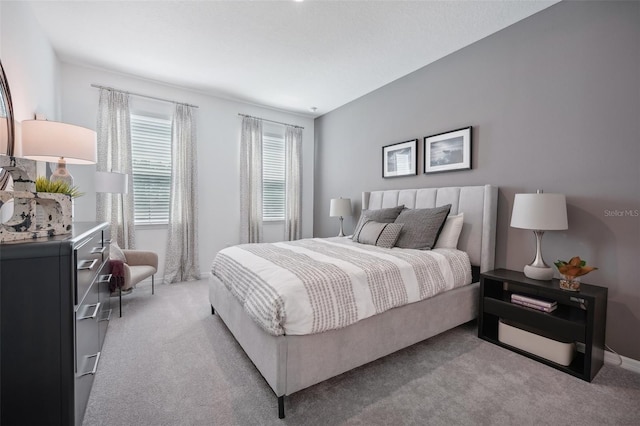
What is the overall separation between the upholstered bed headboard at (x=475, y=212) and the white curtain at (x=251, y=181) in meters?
2.68

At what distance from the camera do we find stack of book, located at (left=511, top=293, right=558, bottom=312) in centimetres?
211

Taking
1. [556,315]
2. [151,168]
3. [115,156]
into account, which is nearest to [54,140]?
[115,156]

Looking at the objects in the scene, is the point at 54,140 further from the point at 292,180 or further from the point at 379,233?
the point at 292,180

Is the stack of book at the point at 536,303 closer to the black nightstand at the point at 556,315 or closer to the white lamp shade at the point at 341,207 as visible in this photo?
the black nightstand at the point at 556,315

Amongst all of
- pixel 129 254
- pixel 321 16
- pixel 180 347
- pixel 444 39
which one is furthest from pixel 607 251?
pixel 129 254

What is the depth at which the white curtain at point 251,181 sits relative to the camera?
4.60 meters

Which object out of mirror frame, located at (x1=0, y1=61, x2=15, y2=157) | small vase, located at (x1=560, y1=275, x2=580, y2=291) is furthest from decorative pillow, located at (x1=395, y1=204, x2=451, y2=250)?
mirror frame, located at (x1=0, y1=61, x2=15, y2=157)

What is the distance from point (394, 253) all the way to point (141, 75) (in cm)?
400

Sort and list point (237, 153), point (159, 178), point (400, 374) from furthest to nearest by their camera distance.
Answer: point (237, 153) < point (159, 178) < point (400, 374)

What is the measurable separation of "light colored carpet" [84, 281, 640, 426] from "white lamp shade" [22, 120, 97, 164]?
1.56 metres

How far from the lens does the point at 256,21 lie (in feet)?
8.66

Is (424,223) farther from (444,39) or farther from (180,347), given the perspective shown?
(180,347)

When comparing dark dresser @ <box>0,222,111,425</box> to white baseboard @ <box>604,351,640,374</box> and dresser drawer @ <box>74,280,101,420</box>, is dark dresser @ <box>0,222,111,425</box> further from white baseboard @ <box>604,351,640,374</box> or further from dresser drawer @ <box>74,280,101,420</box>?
white baseboard @ <box>604,351,640,374</box>

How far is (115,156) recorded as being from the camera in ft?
12.0
